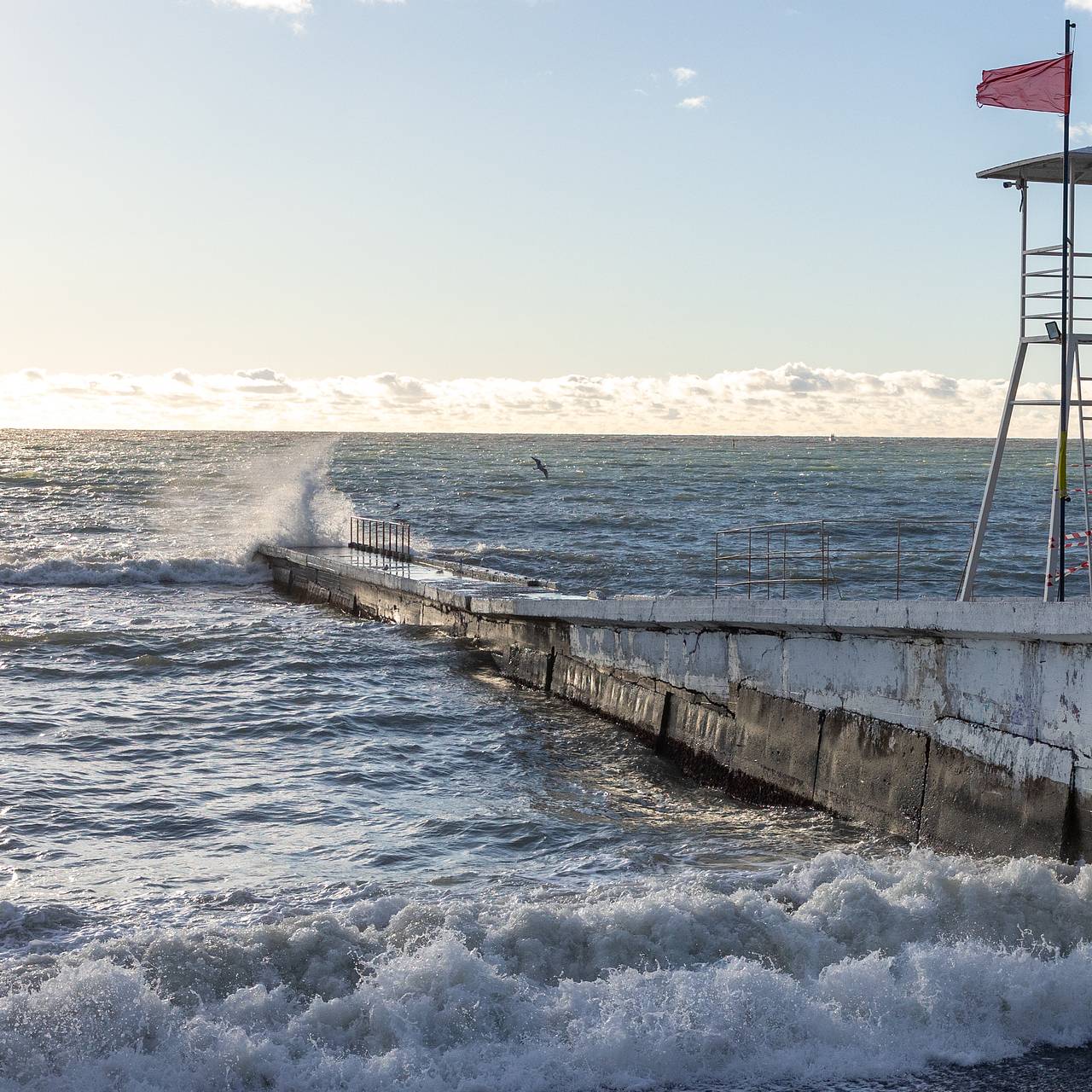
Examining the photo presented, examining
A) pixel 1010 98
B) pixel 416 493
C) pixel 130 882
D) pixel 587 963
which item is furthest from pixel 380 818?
pixel 416 493

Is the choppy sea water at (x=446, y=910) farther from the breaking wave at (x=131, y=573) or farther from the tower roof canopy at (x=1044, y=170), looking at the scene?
the breaking wave at (x=131, y=573)

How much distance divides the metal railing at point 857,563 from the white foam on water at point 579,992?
20.3ft

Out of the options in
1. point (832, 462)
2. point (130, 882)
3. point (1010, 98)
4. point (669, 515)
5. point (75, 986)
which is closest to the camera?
point (75, 986)

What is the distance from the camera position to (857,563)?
32.8 meters

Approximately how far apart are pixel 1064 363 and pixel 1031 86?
2.41m

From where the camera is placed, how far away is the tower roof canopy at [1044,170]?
10.9 m

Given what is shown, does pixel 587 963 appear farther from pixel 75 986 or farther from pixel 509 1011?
pixel 75 986

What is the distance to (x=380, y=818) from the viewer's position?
1133 centimetres

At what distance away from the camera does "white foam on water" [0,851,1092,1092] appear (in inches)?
264

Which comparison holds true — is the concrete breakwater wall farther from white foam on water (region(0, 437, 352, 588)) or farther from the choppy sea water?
white foam on water (region(0, 437, 352, 588))

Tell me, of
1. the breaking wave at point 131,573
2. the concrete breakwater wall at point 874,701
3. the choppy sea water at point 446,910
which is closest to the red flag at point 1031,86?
the concrete breakwater wall at point 874,701

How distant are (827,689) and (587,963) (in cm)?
457

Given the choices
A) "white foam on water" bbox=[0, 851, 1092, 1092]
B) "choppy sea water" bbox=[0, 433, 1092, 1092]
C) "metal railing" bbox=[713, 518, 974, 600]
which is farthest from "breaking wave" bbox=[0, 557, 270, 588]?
"white foam on water" bbox=[0, 851, 1092, 1092]

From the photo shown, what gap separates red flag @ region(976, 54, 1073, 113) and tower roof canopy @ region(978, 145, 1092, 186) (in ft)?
1.31
